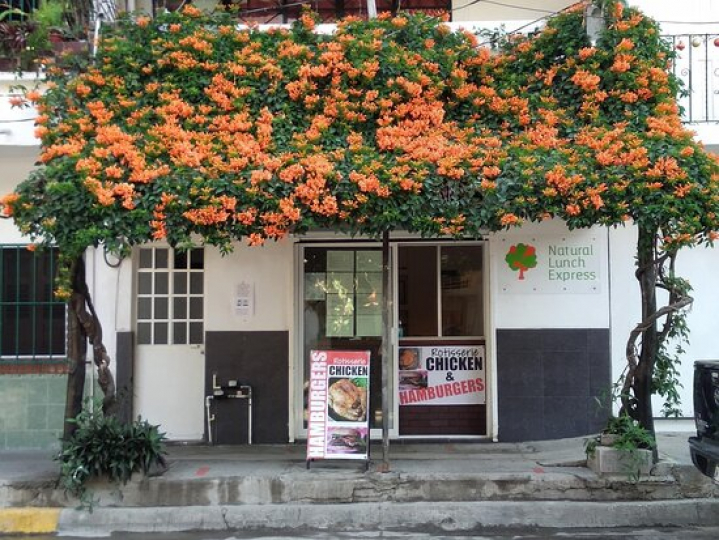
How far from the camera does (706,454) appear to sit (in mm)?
5945

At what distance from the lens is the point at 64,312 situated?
9.19 meters

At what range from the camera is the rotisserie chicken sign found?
24.8ft

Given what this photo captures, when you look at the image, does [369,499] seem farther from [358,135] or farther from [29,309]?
[29,309]

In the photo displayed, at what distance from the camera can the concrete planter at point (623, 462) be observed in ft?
23.5

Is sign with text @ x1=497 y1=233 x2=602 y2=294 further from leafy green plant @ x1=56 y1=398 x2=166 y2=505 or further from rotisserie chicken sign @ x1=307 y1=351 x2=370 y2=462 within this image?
leafy green plant @ x1=56 y1=398 x2=166 y2=505

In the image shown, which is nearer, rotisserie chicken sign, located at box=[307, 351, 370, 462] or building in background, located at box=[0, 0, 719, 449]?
rotisserie chicken sign, located at box=[307, 351, 370, 462]

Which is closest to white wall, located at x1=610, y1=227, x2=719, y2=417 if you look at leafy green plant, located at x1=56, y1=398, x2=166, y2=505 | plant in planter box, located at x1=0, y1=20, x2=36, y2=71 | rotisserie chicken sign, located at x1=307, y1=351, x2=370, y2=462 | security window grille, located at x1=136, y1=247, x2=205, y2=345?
rotisserie chicken sign, located at x1=307, y1=351, x2=370, y2=462

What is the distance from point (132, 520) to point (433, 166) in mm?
4369

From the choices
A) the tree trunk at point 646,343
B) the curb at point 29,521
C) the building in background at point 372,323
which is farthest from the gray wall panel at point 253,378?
the tree trunk at point 646,343

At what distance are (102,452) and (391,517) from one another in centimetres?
285

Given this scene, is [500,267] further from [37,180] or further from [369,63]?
[37,180]

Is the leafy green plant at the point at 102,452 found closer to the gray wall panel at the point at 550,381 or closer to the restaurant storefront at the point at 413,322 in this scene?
the restaurant storefront at the point at 413,322

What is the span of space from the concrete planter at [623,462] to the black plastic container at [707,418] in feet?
2.85

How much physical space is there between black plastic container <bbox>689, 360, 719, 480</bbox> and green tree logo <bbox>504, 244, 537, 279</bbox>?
10.1 ft
